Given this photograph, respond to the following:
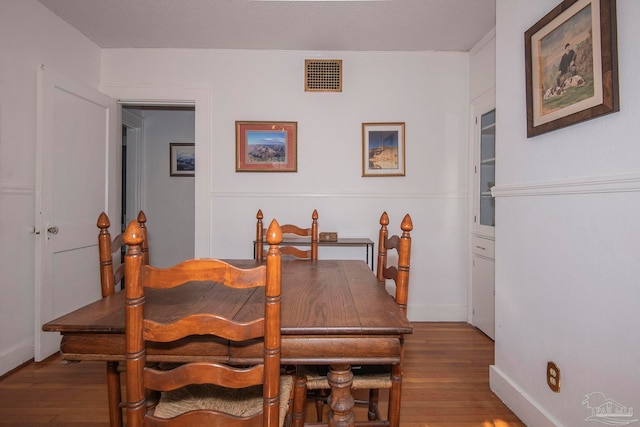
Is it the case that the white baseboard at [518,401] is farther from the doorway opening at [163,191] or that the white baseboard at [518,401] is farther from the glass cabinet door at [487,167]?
the doorway opening at [163,191]

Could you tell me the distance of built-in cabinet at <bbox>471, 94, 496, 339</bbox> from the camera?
3062mm

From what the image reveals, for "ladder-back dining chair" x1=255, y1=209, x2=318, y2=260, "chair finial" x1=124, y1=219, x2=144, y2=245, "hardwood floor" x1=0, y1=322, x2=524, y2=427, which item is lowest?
"hardwood floor" x1=0, y1=322, x2=524, y2=427

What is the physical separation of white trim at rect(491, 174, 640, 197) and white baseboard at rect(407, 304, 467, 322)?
1.79 m

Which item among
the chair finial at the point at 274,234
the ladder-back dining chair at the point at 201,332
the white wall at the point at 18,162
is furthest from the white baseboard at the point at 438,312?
the white wall at the point at 18,162

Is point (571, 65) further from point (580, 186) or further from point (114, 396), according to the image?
point (114, 396)

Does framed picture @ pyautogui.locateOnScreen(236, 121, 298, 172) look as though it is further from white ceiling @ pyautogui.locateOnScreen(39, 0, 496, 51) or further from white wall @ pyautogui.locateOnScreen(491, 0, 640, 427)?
white wall @ pyautogui.locateOnScreen(491, 0, 640, 427)

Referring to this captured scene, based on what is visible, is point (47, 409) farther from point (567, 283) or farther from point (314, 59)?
point (314, 59)

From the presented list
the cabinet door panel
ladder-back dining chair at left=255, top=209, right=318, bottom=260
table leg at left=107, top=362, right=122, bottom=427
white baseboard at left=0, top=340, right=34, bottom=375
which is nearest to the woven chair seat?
table leg at left=107, top=362, right=122, bottom=427

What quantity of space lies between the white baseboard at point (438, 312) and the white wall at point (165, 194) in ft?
10.4

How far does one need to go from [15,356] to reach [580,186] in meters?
3.58

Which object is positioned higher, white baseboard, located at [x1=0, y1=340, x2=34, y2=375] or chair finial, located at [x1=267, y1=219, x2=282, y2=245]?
chair finial, located at [x1=267, y1=219, x2=282, y2=245]

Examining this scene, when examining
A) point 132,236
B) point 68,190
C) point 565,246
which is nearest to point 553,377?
point 565,246

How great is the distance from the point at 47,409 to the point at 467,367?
105 inches

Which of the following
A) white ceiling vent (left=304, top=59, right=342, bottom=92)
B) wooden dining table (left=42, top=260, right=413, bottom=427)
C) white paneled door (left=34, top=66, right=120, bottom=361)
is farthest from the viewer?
white ceiling vent (left=304, top=59, right=342, bottom=92)
